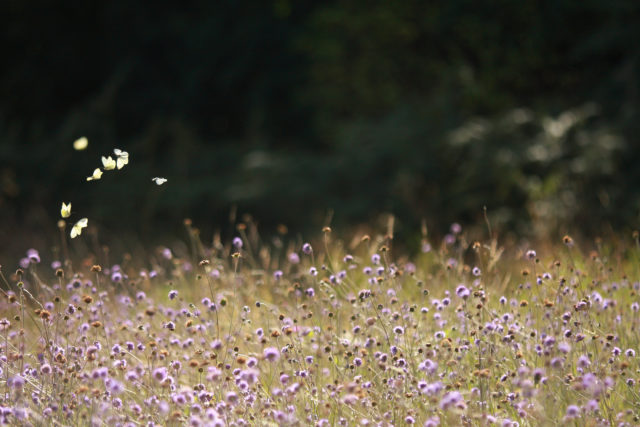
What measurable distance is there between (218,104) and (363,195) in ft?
20.5

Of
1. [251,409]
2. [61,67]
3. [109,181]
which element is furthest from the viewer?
[61,67]

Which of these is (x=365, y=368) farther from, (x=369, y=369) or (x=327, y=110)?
(x=327, y=110)

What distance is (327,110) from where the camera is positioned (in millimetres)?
12641

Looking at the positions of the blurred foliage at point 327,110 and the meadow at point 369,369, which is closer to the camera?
the meadow at point 369,369

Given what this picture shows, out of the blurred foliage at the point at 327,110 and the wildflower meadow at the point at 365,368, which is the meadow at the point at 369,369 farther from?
the blurred foliage at the point at 327,110

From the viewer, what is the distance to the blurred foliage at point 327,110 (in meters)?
7.67

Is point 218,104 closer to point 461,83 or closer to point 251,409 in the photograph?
point 461,83

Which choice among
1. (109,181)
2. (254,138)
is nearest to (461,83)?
(254,138)

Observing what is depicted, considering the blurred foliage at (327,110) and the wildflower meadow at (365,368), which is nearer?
the wildflower meadow at (365,368)

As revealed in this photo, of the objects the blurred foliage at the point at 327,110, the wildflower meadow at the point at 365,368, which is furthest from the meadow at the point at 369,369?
the blurred foliage at the point at 327,110

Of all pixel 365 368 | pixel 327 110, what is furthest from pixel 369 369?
pixel 327 110

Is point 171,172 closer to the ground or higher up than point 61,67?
closer to the ground

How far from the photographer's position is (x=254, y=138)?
11.6 m

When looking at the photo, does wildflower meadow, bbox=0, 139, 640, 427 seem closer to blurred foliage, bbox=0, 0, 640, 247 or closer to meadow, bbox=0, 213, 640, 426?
meadow, bbox=0, 213, 640, 426
